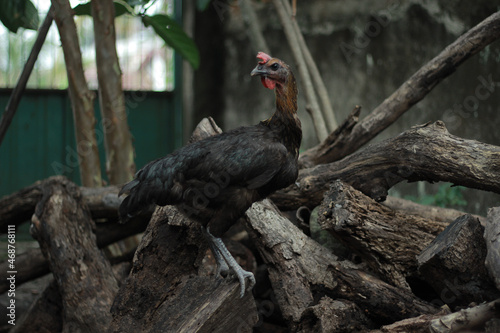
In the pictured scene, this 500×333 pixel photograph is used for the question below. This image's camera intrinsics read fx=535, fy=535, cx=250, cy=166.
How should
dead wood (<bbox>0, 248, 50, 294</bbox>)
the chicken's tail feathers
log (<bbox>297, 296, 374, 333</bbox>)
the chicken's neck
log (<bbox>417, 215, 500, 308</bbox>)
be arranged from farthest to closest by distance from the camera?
dead wood (<bbox>0, 248, 50, 294</bbox>), the chicken's neck, the chicken's tail feathers, log (<bbox>297, 296, 374, 333</bbox>), log (<bbox>417, 215, 500, 308</bbox>)

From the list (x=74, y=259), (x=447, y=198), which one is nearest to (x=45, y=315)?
(x=74, y=259)

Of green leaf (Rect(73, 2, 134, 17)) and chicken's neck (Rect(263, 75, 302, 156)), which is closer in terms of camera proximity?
chicken's neck (Rect(263, 75, 302, 156))

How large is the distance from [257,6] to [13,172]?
142 inches

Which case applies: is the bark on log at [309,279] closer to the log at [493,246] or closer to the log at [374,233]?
the log at [374,233]

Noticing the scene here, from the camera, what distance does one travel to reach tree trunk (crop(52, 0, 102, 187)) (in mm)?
4520

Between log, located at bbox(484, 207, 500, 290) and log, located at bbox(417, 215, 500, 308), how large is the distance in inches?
4.4

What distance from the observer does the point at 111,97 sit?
4.66m

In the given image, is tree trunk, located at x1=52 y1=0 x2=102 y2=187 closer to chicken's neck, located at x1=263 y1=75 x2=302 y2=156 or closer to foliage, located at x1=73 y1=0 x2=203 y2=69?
foliage, located at x1=73 y1=0 x2=203 y2=69

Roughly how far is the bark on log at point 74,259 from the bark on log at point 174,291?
391 mm

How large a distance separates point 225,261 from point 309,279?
497 mm

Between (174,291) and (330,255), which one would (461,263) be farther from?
(174,291)

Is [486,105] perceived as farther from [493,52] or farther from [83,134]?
[83,134]

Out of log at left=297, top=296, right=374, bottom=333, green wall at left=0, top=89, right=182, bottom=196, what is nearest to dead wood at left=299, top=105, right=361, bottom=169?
log at left=297, top=296, right=374, bottom=333

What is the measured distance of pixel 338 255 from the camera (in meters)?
3.46
